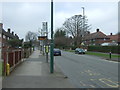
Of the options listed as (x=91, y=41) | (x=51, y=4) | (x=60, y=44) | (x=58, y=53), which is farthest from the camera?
(x=60, y=44)

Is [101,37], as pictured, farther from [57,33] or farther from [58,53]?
[58,53]

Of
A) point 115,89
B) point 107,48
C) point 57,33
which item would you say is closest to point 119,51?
point 107,48

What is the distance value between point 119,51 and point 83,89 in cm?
3403

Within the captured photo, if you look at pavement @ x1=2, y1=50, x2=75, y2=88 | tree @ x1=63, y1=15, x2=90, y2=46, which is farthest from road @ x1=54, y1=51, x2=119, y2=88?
tree @ x1=63, y1=15, x2=90, y2=46

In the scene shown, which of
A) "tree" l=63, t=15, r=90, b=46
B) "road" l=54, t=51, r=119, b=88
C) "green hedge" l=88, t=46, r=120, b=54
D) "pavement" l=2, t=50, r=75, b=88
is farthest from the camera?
"tree" l=63, t=15, r=90, b=46

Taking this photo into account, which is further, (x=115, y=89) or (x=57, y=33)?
(x=57, y=33)

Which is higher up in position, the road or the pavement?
the pavement

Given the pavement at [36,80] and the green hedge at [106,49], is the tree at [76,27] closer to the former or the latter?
the green hedge at [106,49]

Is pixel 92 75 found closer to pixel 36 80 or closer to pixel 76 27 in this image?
pixel 36 80

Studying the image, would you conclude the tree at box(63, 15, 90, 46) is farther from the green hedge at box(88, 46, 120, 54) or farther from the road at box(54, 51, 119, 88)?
the road at box(54, 51, 119, 88)

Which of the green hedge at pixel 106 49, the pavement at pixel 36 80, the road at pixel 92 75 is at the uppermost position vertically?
the green hedge at pixel 106 49

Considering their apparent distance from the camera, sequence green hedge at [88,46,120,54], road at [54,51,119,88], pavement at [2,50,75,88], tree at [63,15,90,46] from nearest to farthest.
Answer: pavement at [2,50,75,88]
road at [54,51,119,88]
green hedge at [88,46,120,54]
tree at [63,15,90,46]

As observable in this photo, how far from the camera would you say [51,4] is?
12.6 metres

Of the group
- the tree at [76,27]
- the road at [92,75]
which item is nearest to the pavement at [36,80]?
the road at [92,75]
